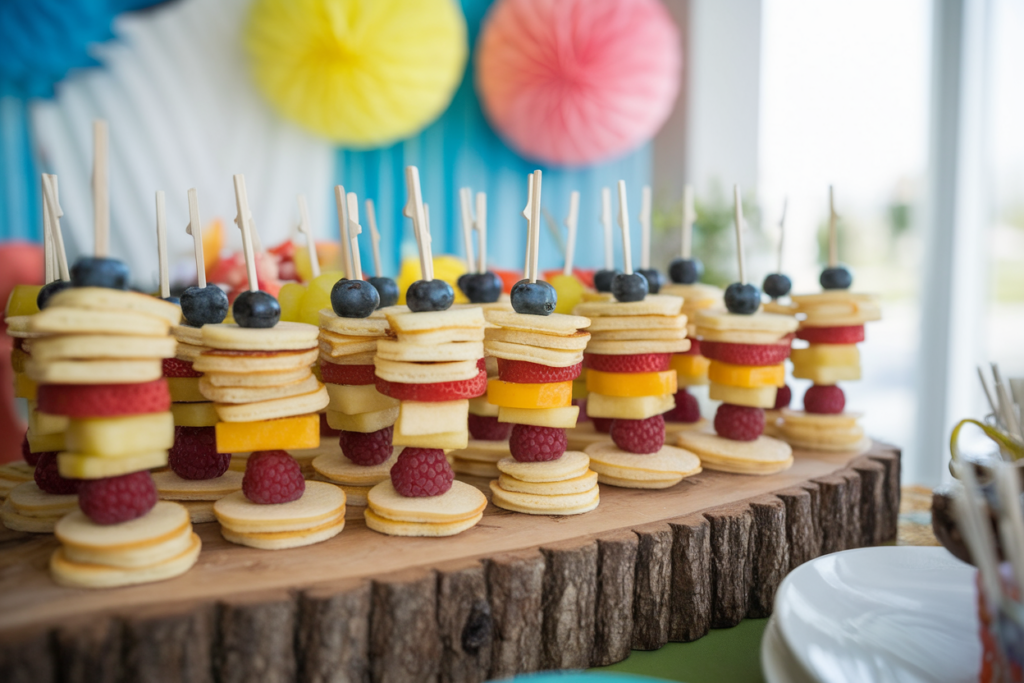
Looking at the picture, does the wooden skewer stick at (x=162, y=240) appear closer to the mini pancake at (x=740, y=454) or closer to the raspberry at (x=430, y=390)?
the raspberry at (x=430, y=390)

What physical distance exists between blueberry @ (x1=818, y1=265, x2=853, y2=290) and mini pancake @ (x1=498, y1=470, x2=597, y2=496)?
102cm

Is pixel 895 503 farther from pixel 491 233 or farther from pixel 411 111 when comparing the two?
pixel 491 233

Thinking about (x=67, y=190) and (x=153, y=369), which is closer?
Answer: (x=153, y=369)

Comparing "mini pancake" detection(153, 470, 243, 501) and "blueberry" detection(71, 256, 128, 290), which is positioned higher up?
"blueberry" detection(71, 256, 128, 290)

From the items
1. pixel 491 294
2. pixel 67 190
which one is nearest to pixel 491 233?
pixel 67 190

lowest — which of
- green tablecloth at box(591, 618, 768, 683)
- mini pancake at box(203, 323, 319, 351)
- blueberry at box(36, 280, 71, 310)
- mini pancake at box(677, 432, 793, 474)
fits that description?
green tablecloth at box(591, 618, 768, 683)

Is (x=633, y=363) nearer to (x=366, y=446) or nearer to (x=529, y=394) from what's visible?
(x=529, y=394)

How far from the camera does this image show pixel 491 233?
4.78 metres

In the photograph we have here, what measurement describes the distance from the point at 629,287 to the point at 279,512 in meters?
0.88

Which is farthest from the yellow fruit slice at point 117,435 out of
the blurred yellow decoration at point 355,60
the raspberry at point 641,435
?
the blurred yellow decoration at point 355,60

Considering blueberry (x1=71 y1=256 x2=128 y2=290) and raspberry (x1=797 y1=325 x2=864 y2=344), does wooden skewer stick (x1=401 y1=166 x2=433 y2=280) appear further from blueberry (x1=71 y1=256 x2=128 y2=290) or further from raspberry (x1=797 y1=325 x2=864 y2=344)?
raspberry (x1=797 y1=325 x2=864 y2=344)

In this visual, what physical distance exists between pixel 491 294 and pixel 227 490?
77 cm

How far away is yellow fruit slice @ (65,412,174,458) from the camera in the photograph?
3.49ft

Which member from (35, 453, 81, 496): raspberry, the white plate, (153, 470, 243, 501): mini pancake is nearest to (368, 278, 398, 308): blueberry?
(153, 470, 243, 501): mini pancake
